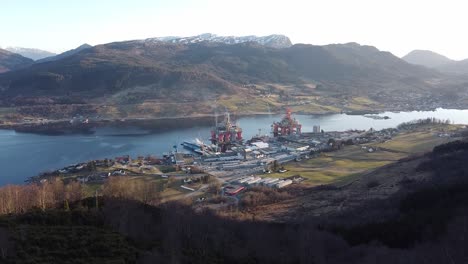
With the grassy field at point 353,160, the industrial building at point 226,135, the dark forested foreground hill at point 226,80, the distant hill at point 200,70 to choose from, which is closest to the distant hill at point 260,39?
the distant hill at point 200,70

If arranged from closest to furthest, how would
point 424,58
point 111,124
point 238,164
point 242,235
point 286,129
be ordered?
1. point 242,235
2. point 238,164
3. point 286,129
4. point 111,124
5. point 424,58

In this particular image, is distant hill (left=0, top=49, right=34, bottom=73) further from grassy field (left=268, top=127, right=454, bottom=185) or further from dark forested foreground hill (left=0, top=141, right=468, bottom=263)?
dark forested foreground hill (left=0, top=141, right=468, bottom=263)

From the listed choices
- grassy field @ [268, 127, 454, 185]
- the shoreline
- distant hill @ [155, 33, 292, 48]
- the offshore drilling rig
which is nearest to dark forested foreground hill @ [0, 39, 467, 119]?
the shoreline

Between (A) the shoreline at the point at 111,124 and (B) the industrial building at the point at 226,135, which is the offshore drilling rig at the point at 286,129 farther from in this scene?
(A) the shoreline at the point at 111,124

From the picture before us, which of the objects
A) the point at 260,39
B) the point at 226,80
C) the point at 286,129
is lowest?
the point at 286,129

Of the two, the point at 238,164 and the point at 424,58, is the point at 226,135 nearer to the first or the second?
the point at 238,164

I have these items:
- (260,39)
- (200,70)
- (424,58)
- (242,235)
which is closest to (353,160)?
(242,235)
